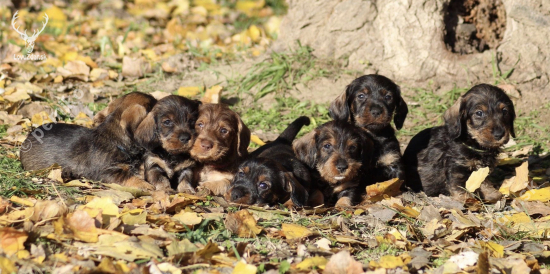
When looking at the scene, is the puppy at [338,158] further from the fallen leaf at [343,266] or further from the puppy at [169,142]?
the fallen leaf at [343,266]

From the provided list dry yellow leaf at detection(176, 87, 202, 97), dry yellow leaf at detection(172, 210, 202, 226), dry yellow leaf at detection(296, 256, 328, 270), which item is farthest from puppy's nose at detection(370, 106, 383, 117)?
dry yellow leaf at detection(176, 87, 202, 97)

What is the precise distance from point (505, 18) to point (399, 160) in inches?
144

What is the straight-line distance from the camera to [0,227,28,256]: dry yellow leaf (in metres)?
4.16

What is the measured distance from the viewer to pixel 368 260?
4.67m

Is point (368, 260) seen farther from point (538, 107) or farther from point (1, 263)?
point (538, 107)

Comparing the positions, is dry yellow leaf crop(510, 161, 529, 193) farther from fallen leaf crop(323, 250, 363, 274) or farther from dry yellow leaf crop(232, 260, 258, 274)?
dry yellow leaf crop(232, 260, 258, 274)

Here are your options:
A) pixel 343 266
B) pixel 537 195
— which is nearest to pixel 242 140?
pixel 343 266

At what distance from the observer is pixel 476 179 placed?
650 cm

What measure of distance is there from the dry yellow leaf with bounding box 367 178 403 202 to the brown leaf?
1783mm

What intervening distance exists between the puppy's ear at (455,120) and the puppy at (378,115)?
58 centimetres

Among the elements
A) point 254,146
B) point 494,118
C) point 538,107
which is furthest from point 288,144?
point 538,107

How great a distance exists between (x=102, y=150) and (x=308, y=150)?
2.05 meters

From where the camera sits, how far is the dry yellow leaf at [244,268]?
4.15 m

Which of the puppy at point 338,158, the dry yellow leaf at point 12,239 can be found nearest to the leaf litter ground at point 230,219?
the dry yellow leaf at point 12,239
